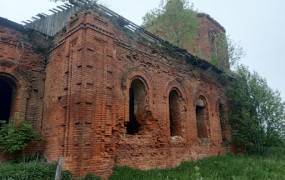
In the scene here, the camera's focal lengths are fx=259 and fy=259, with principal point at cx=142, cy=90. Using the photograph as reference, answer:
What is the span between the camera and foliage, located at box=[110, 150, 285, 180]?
802cm

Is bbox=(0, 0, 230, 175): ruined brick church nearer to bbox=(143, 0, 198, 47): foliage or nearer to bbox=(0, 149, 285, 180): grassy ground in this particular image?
bbox=(0, 149, 285, 180): grassy ground

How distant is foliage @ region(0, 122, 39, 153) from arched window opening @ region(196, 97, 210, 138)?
8.12 meters

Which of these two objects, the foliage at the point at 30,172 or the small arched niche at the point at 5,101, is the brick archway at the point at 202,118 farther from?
the small arched niche at the point at 5,101

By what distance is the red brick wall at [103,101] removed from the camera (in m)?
7.53

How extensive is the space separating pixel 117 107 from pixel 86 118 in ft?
4.39

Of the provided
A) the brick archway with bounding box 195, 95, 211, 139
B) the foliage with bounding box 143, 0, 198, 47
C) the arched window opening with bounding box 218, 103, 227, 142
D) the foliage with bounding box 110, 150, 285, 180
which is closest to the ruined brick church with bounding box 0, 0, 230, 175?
the foliage with bounding box 110, 150, 285, 180

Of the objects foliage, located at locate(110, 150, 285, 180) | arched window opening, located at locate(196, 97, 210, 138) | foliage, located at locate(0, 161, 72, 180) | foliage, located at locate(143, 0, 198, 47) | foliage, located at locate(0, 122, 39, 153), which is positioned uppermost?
foliage, located at locate(143, 0, 198, 47)

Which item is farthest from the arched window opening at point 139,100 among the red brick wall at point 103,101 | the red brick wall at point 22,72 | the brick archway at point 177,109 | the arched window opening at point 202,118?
the arched window opening at point 202,118

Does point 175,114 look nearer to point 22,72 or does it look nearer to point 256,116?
point 256,116

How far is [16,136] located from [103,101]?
3042 millimetres

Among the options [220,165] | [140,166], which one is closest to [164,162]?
[140,166]

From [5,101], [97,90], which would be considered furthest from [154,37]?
[5,101]

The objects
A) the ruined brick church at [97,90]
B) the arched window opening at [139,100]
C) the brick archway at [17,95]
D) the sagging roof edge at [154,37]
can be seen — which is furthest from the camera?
the arched window opening at [139,100]

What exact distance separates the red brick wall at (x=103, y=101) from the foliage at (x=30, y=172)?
417 mm
